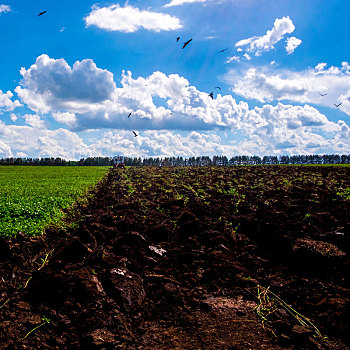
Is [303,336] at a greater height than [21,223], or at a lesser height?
lesser

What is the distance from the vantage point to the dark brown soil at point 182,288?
138 inches

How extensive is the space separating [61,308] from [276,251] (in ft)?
14.5

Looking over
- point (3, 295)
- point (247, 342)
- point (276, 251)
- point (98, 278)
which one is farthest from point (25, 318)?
point (276, 251)

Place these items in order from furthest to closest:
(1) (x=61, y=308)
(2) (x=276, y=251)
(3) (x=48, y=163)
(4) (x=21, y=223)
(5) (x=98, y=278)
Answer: (3) (x=48, y=163), (4) (x=21, y=223), (2) (x=276, y=251), (5) (x=98, y=278), (1) (x=61, y=308)

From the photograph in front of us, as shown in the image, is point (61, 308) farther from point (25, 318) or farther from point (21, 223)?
point (21, 223)

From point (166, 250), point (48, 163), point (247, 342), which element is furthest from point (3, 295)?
point (48, 163)

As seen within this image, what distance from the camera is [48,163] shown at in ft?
434

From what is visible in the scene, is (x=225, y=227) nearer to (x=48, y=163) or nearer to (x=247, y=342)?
(x=247, y=342)

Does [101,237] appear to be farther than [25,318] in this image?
Yes

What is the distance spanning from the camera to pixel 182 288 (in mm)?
4730

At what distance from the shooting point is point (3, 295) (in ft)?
14.1

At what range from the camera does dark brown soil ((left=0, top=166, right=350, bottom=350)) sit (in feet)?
11.5

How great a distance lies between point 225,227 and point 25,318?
5240mm

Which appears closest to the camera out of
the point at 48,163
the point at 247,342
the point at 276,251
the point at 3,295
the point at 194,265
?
the point at 247,342
